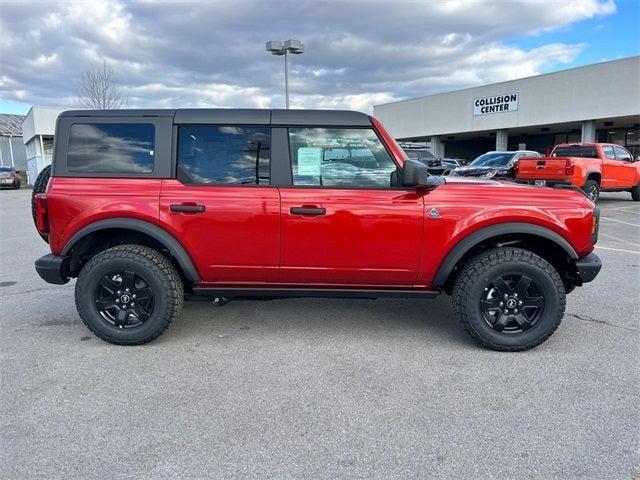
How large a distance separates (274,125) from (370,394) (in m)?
2.16

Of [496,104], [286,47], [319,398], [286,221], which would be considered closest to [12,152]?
[286,47]

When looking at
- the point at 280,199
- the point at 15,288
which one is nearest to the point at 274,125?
the point at 280,199

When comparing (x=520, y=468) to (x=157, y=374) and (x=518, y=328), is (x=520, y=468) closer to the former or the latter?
(x=518, y=328)

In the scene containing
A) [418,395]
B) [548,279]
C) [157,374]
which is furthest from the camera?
[548,279]

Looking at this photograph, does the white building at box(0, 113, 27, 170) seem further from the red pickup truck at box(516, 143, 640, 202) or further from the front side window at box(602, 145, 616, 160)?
the front side window at box(602, 145, 616, 160)

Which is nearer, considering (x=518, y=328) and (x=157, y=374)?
(x=157, y=374)

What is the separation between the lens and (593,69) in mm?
29219

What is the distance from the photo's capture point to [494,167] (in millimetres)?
14297

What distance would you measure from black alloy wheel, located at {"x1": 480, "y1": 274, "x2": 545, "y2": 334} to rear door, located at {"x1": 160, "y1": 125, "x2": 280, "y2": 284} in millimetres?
1712

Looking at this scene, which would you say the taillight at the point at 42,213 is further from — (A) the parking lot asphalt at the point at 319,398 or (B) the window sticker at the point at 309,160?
(B) the window sticker at the point at 309,160

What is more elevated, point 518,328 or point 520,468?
point 518,328

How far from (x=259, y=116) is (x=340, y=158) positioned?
0.73 metres

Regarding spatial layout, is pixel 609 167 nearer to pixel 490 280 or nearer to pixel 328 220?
pixel 490 280

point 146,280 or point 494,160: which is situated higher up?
point 494,160
